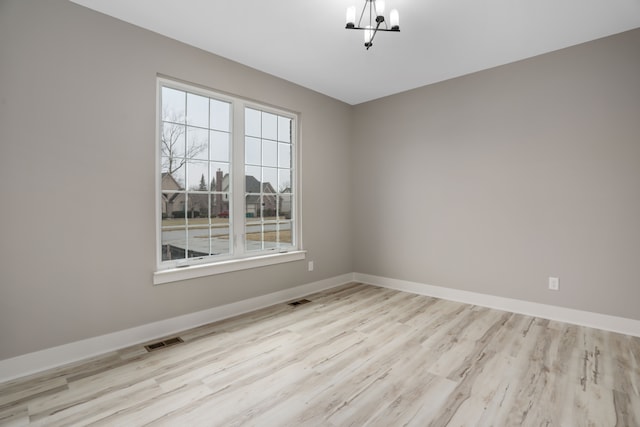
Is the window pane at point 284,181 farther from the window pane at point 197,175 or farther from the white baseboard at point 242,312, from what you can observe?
the white baseboard at point 242,312

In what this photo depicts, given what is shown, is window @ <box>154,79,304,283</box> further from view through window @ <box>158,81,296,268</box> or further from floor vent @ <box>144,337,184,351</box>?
floor vent @ <box>144,337,184,351</box>

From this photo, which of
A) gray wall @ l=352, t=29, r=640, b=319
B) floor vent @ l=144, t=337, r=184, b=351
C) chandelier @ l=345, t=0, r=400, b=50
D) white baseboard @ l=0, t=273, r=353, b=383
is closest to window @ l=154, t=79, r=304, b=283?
white baseboard @ l=0, t=273, r=353, b=383

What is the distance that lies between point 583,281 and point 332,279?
2.84 metres

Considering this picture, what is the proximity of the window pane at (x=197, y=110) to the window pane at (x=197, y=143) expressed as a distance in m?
0.07

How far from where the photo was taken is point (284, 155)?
4.07 meters

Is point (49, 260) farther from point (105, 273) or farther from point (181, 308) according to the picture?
point (181, 308)

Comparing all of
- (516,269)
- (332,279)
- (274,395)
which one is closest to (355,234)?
(332,279)

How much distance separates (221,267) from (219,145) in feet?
4.21

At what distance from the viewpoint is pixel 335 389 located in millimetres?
2033

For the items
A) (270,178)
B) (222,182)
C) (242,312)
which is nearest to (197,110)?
(222,182)

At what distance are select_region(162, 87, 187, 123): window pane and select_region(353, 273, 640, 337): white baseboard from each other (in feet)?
10.9

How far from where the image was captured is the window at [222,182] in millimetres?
2984

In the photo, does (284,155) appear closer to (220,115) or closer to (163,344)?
(220,115)

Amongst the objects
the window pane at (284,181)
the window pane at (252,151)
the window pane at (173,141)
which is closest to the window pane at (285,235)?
the window pane at (284,181)
